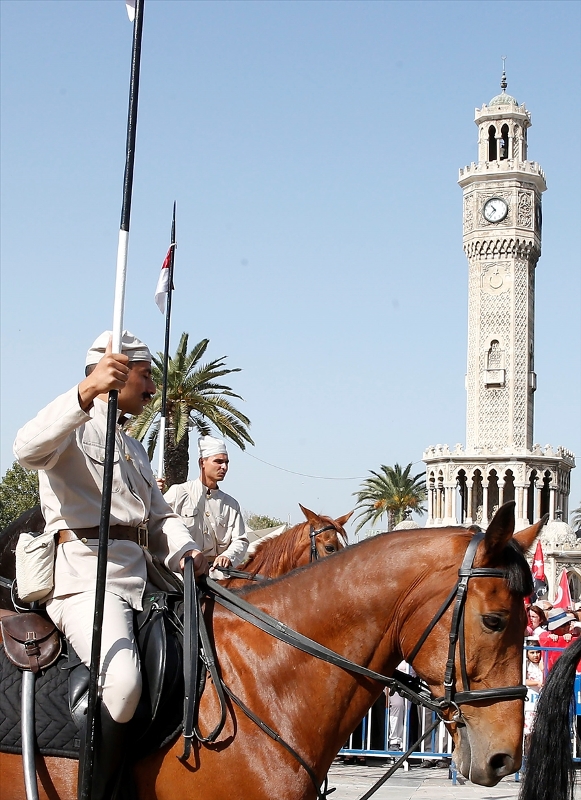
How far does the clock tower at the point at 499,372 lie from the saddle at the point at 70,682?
6905 cm

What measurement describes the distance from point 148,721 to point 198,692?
0.23m

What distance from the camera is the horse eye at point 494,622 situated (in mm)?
4117

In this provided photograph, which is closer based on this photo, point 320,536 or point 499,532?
point 499,532

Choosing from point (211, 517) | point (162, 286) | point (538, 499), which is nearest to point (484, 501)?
point (538, 499)

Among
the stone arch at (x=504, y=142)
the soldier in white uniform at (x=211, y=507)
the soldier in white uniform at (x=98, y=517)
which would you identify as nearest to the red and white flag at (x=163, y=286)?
the soldier in white uniform at (x=211, y=507)

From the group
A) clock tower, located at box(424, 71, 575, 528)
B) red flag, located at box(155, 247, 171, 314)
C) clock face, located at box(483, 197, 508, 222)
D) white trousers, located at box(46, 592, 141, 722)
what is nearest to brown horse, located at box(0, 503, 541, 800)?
white trousers, located at box(46, 592, 141, 722)

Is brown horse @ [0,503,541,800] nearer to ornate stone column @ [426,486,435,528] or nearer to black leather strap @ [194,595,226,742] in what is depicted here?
black leather strap @ [194,595,226,742]

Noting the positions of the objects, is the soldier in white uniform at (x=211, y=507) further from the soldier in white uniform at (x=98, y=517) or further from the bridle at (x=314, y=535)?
the soldier in white uniform at (x=98, y=517)

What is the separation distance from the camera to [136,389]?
4.96 m

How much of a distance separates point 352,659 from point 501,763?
73cm

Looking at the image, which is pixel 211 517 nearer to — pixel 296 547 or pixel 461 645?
pixel 296 547

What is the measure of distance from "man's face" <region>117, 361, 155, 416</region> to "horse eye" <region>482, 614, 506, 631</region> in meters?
1.85

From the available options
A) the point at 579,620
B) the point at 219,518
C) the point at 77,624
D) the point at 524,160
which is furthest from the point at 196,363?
the point at 524,160

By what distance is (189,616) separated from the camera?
4.52 metres
